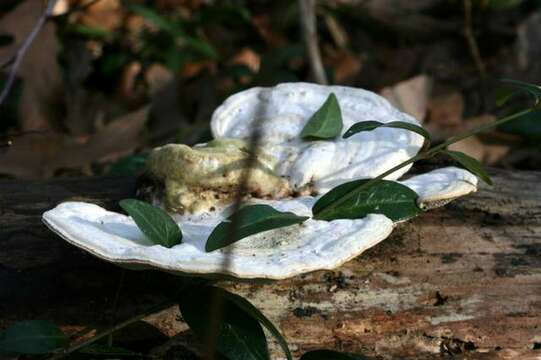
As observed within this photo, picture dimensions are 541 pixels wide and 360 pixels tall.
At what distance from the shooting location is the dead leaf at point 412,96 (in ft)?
14.3

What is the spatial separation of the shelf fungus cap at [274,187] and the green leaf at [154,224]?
0.14 ft

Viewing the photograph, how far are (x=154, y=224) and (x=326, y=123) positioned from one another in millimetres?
827

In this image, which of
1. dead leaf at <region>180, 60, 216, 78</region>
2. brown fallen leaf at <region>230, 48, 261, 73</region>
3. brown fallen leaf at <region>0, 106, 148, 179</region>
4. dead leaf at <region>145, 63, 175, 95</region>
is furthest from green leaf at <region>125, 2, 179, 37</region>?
brown fallen leaf at <region>0, 106, 148, 179</region>

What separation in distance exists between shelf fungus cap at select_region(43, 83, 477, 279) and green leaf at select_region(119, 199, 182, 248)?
1.7 inches

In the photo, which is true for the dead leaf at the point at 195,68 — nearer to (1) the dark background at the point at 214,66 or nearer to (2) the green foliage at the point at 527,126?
(1) the dark background at the point at 214,66

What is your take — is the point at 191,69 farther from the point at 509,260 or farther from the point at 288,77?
the point at 509,260

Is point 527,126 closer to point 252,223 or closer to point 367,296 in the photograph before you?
point 367,296

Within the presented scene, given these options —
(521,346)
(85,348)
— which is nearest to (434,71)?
(521,346)

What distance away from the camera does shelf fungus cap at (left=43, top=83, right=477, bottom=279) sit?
1.88 m

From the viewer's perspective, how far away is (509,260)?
7.93ft

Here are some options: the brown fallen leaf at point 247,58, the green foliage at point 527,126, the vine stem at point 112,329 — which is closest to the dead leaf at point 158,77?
the brown fallen leaf at point 247,58

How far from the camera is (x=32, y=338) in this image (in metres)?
2.01

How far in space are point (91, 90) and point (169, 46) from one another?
635 mm

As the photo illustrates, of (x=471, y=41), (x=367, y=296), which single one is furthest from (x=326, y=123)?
(x=471, y=41)
